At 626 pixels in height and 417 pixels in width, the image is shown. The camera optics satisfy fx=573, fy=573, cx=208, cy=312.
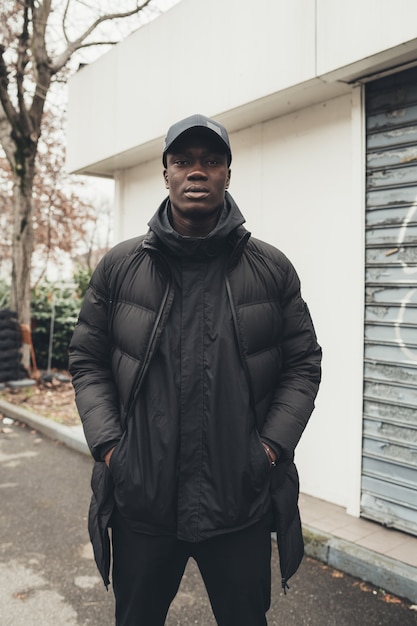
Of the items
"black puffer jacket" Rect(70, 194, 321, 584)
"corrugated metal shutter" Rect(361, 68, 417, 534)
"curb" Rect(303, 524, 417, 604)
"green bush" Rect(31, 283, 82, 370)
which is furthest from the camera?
"green bush" Rect(31, 283, 82, 370)

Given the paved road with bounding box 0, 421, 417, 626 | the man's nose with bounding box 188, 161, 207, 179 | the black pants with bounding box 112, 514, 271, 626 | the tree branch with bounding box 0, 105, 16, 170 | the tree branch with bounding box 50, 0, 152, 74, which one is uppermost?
the tree branch with bounding box 50, 0, 152, 74

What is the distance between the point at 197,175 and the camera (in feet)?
6.44

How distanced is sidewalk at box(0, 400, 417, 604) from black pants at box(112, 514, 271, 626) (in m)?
1.78

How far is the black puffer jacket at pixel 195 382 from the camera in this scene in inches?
76.2

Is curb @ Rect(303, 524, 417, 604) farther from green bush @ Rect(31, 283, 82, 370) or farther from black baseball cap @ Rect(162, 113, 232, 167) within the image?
green bush @ Rect(31, 283, 82, 370)

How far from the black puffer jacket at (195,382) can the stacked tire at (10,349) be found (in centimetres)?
802

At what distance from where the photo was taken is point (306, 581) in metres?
3.65

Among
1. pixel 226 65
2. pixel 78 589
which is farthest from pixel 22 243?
pixel 78 589

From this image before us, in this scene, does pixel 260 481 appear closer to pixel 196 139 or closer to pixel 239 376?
pixel 239 376

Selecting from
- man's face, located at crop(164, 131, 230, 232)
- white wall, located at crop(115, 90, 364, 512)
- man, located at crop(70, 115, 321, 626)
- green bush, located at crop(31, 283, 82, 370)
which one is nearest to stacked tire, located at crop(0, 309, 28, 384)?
green bush, located at crop(31, 283, 82, 370)

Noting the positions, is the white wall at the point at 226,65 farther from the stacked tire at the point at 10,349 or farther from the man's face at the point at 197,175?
the stacked tire at the point at 10,349

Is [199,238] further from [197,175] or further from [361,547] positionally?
[361,547]

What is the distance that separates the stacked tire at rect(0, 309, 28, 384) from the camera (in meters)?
9.71

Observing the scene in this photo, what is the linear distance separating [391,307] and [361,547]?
5.46ft
